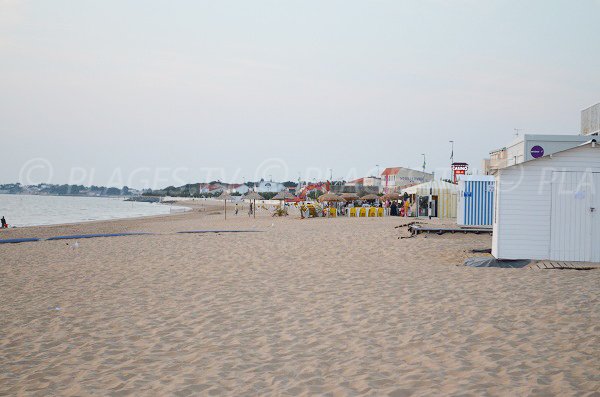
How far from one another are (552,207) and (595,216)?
33.9 inches

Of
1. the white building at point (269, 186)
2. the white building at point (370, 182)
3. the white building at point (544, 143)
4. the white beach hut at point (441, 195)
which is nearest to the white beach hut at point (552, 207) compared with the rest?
the white building at point (544, 143)

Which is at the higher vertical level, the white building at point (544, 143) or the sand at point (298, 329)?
the white building at point (544, 143)

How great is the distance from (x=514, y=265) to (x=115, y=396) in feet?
28.9

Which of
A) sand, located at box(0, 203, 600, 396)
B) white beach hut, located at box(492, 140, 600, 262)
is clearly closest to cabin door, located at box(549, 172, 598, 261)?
white beach hut, located at box(492, 140, 600, 262)

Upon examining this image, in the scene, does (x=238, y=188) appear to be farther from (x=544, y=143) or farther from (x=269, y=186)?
(x=544, y=143)

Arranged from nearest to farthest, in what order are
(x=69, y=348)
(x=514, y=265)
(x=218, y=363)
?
1. (x=218, y=363)
2. (x=69, y=348)
3. (x=514, y=265)

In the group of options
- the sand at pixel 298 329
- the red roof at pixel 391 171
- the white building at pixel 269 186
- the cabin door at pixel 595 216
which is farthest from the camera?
the white building at pixel 269 186

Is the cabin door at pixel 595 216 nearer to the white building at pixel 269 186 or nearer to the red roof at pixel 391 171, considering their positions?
the red roof at pixel 391 171

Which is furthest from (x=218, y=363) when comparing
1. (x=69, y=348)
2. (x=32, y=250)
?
(x=32, y=250)

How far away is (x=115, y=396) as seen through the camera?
418cm

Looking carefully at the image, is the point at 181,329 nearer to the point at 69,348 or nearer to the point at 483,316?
the point at 69,348

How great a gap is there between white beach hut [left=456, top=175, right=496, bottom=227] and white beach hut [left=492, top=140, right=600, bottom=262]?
807 cm

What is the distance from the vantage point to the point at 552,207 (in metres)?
10.7

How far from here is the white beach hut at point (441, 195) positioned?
27406 mm
